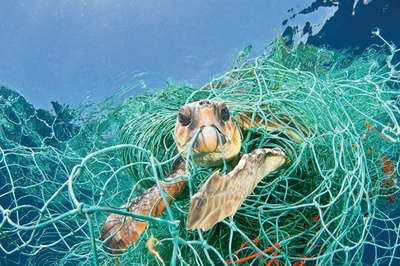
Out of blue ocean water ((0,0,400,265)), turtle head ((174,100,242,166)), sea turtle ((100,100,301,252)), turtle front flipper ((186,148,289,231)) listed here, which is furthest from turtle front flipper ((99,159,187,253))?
blue ocean water ((0,0,400,265))

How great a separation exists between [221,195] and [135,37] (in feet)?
18.1

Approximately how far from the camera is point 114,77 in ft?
18.2

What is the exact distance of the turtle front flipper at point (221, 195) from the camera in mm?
868

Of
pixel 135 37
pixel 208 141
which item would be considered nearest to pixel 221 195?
pixel 208 141

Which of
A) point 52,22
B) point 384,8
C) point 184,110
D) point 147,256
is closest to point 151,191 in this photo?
point 147,256

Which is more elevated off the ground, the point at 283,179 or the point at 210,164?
the point at 210,164

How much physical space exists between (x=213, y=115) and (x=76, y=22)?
5069mm

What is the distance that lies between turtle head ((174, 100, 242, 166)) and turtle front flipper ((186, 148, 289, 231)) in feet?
0.68

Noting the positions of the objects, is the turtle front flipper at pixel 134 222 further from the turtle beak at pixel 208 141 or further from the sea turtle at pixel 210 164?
the turtle beak at pixel 208 141

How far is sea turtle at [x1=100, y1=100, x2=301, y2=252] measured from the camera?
91 centimetres

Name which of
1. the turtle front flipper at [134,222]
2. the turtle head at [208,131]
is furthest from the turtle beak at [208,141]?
the turtle front flipper at [134,222]

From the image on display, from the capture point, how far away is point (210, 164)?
1.56m

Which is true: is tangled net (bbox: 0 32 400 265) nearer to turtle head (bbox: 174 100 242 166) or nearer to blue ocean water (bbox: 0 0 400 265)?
turtle head (bbox: 174 100 242 166)

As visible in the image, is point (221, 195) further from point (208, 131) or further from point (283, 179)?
point (283, 179)
